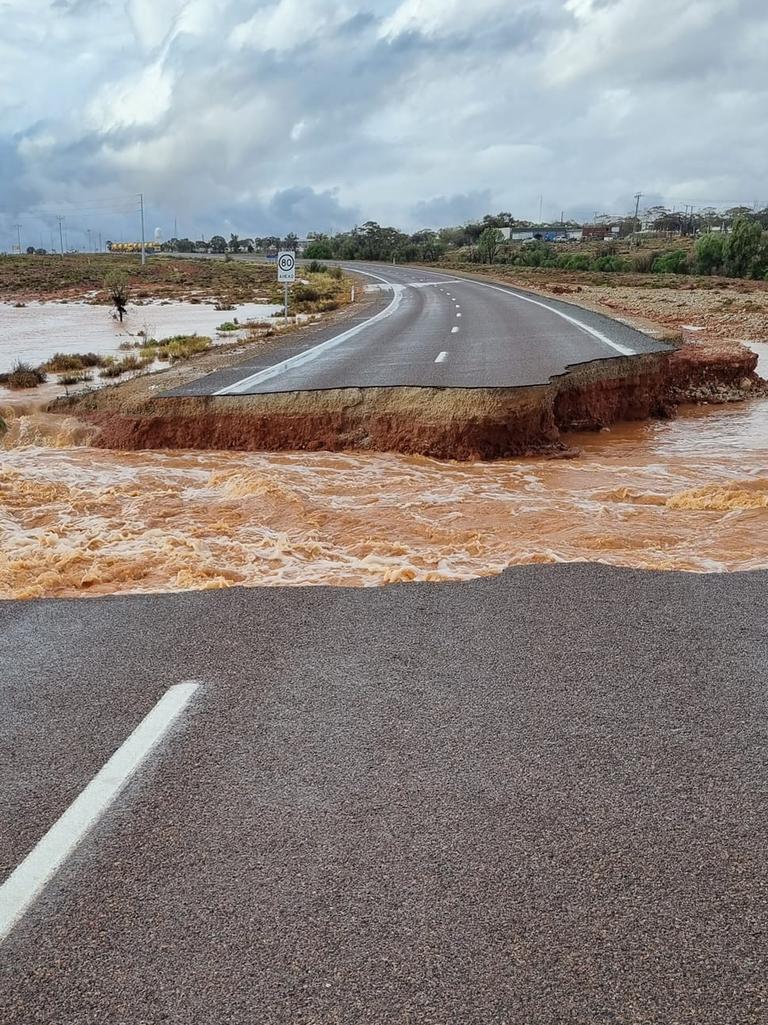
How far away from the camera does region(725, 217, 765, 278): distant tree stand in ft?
243

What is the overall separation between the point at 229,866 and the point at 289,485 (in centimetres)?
736

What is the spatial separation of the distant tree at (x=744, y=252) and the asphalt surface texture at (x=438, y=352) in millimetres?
55534

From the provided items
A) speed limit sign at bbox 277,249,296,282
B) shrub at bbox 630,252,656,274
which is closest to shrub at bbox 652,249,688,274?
shrub at bbox 630,252,656,274

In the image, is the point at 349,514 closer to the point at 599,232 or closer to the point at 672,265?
the point at 672,265

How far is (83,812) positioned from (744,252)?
8346 cm

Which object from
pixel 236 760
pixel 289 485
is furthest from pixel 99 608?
pixel 289 485

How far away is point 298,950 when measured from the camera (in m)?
2.52

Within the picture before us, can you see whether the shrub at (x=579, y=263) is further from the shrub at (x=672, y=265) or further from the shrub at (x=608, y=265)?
the shrub at (x=672, y=265)

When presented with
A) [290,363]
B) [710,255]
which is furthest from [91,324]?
[710,255]

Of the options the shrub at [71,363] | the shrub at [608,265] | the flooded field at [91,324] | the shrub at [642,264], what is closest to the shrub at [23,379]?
the shrub at [71,363]

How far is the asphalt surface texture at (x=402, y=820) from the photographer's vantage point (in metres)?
2.40

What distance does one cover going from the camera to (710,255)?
259ft

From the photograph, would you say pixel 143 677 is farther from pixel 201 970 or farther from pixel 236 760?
pixel 201 970

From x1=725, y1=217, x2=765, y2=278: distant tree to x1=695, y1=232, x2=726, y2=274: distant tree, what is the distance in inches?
52.6
